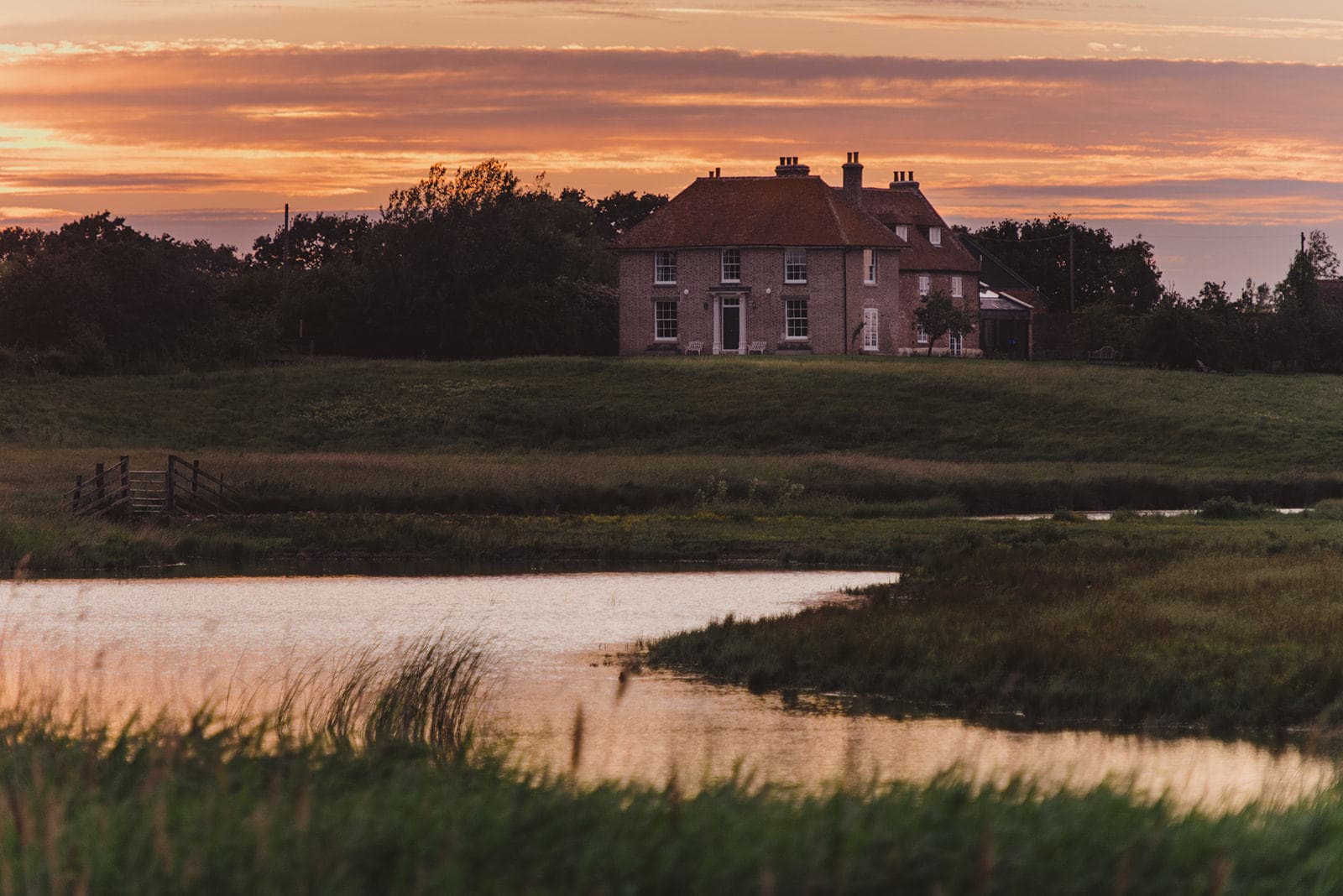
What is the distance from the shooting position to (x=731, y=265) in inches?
3529

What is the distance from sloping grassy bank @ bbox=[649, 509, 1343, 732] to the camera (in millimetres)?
20875

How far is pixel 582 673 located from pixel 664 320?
67.6 meters

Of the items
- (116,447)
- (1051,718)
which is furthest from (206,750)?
(116,447)

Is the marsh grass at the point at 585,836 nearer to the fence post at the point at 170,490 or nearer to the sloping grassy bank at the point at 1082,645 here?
the sloping grassy bank at the point at 1082,645

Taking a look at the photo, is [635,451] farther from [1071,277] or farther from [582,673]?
[1071,277]

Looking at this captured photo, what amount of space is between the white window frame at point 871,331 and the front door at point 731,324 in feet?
21.6

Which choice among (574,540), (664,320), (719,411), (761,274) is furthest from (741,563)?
(664,320)

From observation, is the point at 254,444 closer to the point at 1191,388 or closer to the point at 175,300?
the point at 175,300

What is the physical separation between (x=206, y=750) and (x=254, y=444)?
185 ft

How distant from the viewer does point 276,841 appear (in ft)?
31.6

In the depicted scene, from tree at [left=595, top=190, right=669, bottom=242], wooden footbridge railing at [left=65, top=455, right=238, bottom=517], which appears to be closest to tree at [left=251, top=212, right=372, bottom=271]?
tree at [left=595, top=190, right=669, bottom=242]

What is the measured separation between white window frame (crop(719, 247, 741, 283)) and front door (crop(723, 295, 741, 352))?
3.42 ft

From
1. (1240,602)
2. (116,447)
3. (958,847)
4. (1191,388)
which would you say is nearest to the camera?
(958,847)

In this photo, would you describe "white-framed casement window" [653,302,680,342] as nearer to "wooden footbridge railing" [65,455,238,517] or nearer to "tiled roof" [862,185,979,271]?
"tiled roof" [862,185,979,271]
